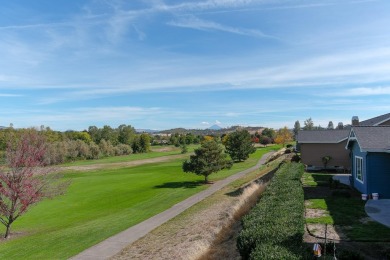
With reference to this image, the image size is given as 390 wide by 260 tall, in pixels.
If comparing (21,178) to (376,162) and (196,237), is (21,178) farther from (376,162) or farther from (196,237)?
(376,162)

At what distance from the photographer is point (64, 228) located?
879 inches

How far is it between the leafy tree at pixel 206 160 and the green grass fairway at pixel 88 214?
1811 mm

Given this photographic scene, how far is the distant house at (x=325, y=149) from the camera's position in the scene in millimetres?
37312

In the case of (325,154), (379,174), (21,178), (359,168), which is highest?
(325,154)

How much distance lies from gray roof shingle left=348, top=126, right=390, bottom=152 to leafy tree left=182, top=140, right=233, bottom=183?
71.3 ft

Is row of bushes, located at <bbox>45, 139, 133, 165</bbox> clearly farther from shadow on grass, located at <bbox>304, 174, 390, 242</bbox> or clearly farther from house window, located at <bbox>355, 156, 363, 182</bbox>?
house window, located at <bbox>355, 156, 363, 182</bbox>

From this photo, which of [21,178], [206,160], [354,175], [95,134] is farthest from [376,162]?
[95,134]

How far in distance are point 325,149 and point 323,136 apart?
5.85 feet

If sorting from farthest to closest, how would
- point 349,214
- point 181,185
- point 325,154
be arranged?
point 181,185 < point 325,154 < point 349,214

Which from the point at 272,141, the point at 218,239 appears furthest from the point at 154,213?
the point at 272,141

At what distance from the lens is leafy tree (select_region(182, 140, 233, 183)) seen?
1628 inches

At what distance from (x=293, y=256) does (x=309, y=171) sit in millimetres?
30407

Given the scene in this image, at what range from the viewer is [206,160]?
4212cm

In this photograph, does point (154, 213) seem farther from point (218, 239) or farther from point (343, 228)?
point (343, 228)
